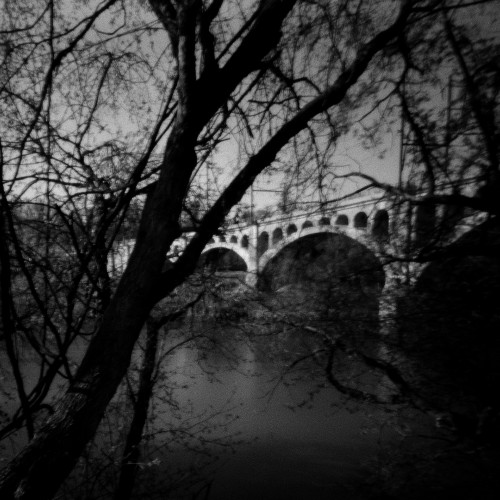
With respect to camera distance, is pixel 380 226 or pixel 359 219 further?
pixel 359 219

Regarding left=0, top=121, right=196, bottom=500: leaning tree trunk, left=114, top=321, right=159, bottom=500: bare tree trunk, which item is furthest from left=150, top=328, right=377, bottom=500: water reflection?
left=0, top=121, right=196, bottom=500: leaning tree trunk

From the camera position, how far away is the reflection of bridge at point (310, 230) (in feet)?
10.6

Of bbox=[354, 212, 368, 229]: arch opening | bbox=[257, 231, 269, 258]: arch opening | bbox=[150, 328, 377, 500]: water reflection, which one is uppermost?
bbox=[257, 231, 269, 258]: arch opening

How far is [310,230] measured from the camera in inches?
314

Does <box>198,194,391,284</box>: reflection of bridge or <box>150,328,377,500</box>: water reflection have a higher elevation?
<box>198,194,391,284</box>: reflection of bridge

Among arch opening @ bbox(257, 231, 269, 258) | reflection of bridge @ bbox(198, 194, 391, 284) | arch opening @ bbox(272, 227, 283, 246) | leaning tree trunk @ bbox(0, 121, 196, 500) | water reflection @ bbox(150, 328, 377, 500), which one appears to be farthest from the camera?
arch opening @ bbox(257, 231, 269, 258)

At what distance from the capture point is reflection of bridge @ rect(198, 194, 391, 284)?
3.24m

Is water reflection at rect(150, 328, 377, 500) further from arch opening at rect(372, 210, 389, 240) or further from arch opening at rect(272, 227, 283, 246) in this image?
A: arch opening at rect(272, 227, 283, 246)

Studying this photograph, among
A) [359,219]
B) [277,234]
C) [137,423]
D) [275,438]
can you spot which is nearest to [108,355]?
[137,423]

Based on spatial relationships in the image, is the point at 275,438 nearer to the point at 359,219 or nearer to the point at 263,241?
the point at 359,219

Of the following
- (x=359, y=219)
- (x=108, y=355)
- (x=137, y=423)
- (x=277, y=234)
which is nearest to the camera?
(x=108, y=355)

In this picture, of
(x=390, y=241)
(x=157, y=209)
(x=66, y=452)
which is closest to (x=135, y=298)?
(x=157, y=209)

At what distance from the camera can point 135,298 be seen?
1.31 meters

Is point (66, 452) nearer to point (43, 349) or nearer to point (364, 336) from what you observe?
point (43, 349)
